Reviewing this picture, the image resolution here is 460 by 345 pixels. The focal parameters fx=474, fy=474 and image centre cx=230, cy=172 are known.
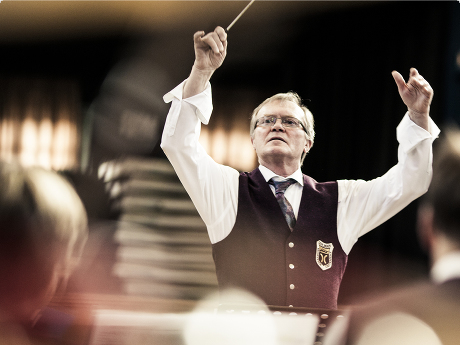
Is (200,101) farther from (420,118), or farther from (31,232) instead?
(31,232)

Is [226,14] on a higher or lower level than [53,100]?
higher

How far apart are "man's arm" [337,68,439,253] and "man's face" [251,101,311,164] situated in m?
0.24

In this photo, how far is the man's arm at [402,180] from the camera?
1.64m

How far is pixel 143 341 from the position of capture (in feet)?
2.38

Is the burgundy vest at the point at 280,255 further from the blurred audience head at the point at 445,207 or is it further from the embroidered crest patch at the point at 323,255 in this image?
the blurred audience head at the point at 445,207

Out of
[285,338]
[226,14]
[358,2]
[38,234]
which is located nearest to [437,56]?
[358,2]

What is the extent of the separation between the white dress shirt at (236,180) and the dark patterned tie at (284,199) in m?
0.02

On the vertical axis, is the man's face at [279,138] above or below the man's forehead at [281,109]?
below

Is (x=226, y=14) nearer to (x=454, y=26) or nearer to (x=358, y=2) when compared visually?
(x=358, y=2)

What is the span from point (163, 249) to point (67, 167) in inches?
47.9

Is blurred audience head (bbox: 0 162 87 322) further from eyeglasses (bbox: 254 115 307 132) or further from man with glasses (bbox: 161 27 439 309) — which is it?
eyeglasses (bbox: 254 115 307 132)

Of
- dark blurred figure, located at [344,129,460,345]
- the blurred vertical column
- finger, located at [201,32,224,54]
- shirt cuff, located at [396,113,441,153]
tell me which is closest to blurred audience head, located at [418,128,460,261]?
dark blurred figure, located at [344,129,460,345]

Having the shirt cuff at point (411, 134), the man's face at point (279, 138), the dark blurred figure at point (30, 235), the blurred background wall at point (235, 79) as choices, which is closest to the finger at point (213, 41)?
the man's face at point (279, 138)

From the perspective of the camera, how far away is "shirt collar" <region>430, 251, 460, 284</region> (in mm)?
698
